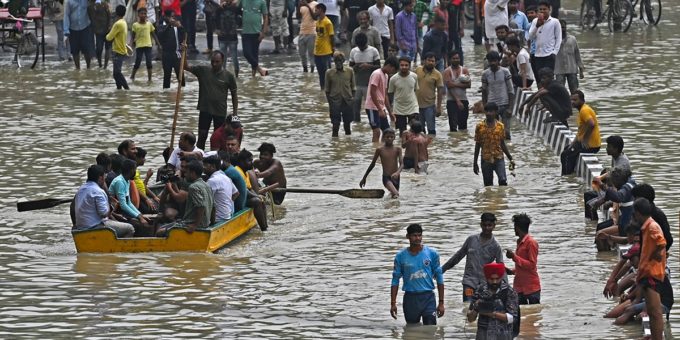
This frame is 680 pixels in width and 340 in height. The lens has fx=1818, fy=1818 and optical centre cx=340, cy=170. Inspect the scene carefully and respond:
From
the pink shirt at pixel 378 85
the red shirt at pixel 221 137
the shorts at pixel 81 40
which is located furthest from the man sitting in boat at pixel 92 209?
the shorts at pixel 81 40

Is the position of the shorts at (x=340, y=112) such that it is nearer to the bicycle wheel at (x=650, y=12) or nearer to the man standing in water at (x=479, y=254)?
the man standing in water at (x=479, y=254)

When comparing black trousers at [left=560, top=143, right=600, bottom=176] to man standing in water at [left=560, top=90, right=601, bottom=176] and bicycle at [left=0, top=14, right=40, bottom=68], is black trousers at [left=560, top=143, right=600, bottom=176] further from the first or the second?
bicycle at [left=0, top=14, right=40, bottom=68]

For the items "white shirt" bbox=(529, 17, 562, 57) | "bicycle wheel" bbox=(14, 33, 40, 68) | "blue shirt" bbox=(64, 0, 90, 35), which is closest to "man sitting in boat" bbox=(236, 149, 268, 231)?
"white shirt" bbox=(529, 17, 562, 57)

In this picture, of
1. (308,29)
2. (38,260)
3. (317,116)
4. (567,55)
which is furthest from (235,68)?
(38,260)

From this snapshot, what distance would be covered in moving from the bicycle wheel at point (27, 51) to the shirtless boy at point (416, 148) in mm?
13575

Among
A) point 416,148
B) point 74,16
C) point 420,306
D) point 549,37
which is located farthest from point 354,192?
point 74,16

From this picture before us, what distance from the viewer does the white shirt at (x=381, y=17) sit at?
33.3 meters

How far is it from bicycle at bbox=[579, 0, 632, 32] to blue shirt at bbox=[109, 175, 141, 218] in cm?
2256

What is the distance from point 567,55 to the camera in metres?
28.8

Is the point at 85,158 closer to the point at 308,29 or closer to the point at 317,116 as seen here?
the point at 317,116

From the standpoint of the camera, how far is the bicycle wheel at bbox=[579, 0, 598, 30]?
135 feet

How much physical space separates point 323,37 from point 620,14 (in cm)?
1090

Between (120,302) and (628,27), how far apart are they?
83.0 ft

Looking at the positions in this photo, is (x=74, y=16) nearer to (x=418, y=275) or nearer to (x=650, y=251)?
(x=418, y=275)
